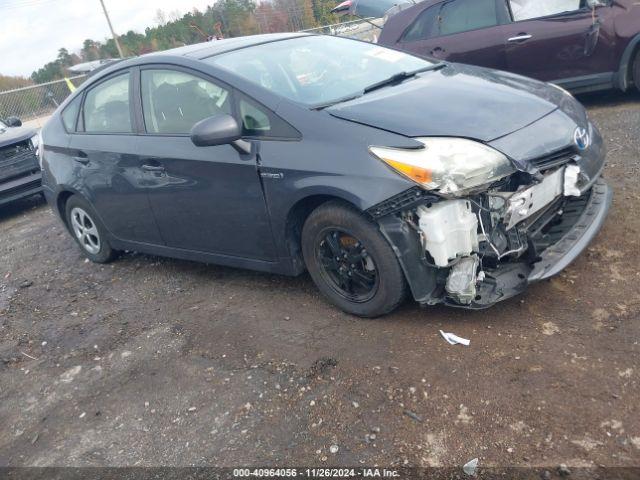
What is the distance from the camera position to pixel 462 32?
24.6 feet

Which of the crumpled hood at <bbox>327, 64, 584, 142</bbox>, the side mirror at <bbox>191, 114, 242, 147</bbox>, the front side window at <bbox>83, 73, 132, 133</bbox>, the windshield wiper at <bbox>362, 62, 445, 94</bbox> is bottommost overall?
the crumpled hood at <bbox>327, 64, 584, 142</bbox>

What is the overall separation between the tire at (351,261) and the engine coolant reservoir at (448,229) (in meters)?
0.26

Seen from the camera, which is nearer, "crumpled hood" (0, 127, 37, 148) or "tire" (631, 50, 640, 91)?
"tire" (631, 50, 640, 91)

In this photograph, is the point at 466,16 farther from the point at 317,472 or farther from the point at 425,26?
the point at 317,472

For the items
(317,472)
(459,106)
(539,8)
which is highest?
(539,8)

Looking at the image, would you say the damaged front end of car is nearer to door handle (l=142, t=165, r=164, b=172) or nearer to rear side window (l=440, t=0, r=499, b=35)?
door handle (l=142, t=165, r=164, b=172)

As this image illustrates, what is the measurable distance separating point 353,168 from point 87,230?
10.4 feet

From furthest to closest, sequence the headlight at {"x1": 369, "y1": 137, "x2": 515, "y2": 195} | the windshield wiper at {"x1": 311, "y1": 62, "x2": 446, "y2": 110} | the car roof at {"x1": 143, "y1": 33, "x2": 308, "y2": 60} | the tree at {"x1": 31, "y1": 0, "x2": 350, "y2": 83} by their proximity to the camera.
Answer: the tree at {"x1": 31, "y1": 0, "x2": 350, "y2": 83}
the car roof at {"x1": 143, "y1": 33, "x2": 308, "y2": 60}
the windshield wiper at {"x1": 311, "y1": 62, "x2": 446, "y2": 110}
the headlight at {"x1": 369, "y1": 137, "x2": 515, "y2": 195}

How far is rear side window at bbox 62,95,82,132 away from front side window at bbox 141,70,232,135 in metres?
1.07

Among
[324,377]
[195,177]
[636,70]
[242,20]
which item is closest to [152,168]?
[195,177]

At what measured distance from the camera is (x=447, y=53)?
24.8 feet

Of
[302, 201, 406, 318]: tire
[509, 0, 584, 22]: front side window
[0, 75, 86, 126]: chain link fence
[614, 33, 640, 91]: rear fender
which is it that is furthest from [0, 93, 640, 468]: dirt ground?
[0, 75, 86, 126]: chain link fence

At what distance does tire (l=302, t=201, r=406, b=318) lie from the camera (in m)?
3.21

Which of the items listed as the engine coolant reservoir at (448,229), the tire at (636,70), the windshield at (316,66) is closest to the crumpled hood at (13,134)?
the windshield at (316,66)
